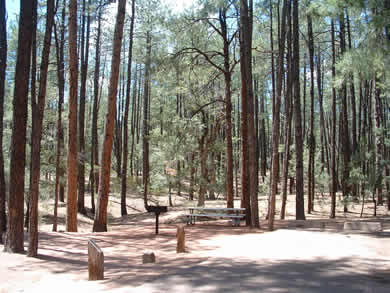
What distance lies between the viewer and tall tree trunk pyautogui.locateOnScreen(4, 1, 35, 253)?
7.18m

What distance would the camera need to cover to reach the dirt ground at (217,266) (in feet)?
14.0

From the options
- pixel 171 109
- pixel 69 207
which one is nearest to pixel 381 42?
pixel 69 207

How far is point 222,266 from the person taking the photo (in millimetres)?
5289

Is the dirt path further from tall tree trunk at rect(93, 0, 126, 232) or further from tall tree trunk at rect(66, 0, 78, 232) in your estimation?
tall tree trunk at rect(66, 0, 78, 232)

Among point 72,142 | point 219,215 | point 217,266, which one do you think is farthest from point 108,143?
point 217,266

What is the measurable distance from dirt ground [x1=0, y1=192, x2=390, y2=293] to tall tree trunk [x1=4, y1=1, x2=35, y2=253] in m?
0.45

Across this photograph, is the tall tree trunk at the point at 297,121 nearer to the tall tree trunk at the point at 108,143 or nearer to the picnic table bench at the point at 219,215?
the picnic table bench at the point at 219,215

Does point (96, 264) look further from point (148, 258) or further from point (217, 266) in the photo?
point (217, 266)

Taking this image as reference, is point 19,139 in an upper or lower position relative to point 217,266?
upper

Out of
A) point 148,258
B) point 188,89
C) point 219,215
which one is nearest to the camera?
point 148,258

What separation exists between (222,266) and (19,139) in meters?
4.81

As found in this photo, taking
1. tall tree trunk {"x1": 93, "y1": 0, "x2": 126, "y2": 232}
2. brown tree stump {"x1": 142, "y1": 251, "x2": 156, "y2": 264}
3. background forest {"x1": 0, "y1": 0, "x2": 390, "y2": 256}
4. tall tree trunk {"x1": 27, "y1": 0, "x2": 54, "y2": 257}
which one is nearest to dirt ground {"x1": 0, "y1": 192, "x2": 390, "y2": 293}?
brown tree stump {"x1": 142, "y1": 251, "x2": 156, "y2": 264}

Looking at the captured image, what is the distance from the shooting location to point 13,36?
1906cm

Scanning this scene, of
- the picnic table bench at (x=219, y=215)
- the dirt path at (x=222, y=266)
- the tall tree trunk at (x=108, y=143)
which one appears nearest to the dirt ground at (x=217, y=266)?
the dirt path at (x=222, y=266)
